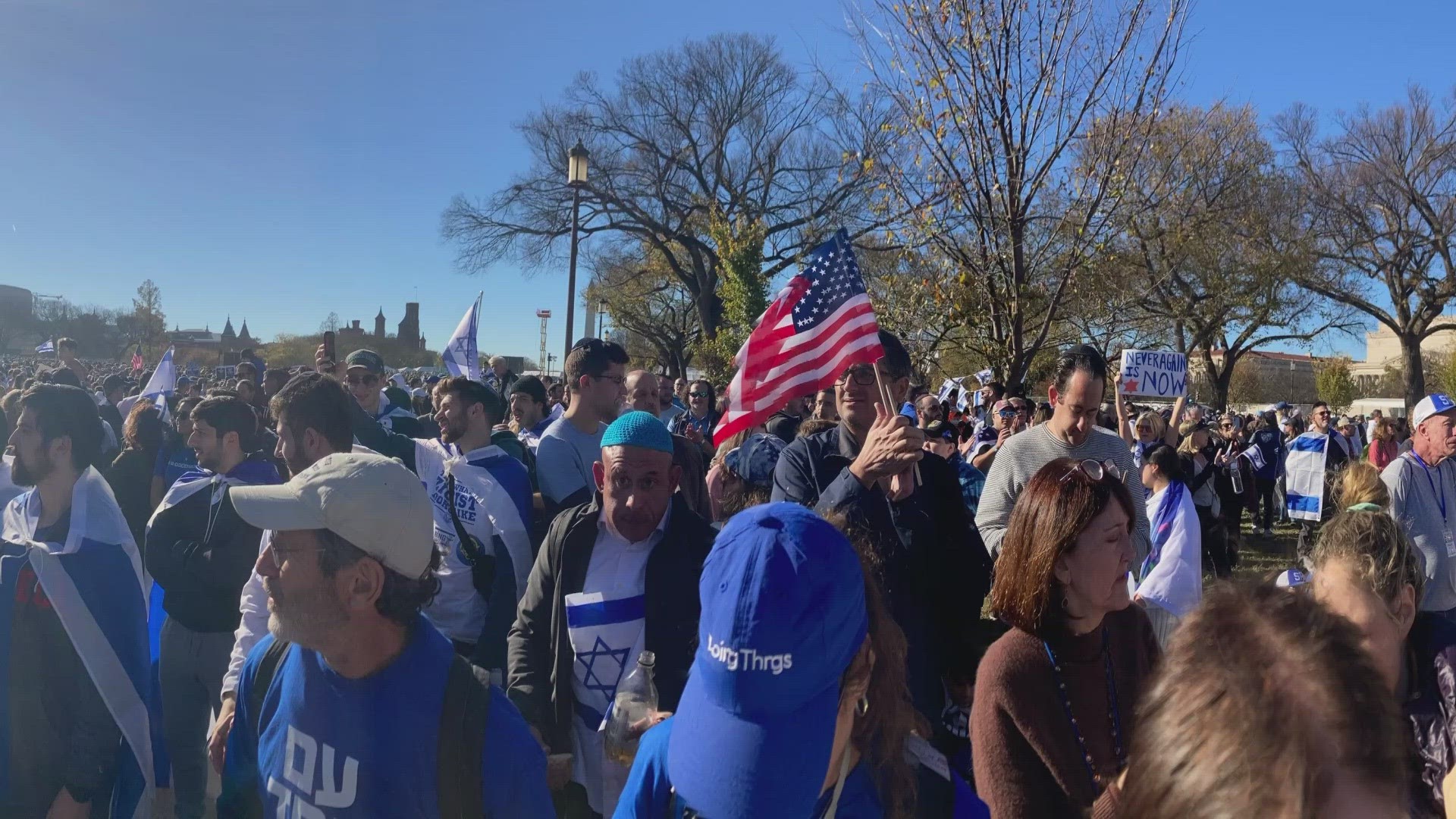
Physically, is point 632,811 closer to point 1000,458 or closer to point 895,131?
point 1000,458

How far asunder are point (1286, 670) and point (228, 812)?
93.0 inches

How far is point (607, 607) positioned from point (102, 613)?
223 centimetres

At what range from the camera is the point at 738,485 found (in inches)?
211

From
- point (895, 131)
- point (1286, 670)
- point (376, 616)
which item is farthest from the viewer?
point (895, 131)

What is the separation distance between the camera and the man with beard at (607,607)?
114 inches

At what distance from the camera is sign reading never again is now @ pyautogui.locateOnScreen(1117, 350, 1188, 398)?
9.89m

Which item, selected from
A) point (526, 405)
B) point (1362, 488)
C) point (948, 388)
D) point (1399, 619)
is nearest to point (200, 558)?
point (526, 405)

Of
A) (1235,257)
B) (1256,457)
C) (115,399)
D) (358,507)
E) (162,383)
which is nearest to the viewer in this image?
(358,507)

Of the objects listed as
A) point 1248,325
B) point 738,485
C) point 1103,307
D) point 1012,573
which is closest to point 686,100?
point 1103,307

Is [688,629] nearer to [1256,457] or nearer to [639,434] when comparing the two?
[639,434]

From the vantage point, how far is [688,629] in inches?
114

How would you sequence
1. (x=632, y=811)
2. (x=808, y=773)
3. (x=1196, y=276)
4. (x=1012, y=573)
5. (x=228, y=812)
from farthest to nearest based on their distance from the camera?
1. (x=1196, y=276)
2. (x=1012, y=573)
3. (x=228, y=812)
4. (x=632, y=811)
5. (x=808, y=773)

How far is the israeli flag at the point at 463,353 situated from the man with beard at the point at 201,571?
136 inches

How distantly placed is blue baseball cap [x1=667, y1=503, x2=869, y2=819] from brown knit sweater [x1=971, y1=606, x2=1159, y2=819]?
96cm
